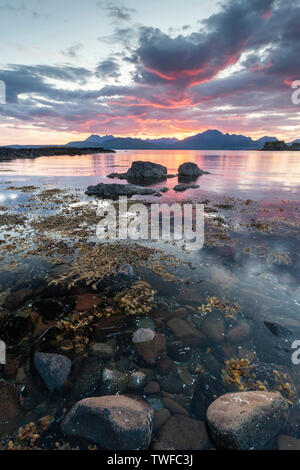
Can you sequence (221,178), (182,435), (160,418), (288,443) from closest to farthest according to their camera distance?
(288,443), (182,435), (160,418), (221,178)

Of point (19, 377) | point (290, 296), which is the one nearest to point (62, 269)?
point (19, 377)

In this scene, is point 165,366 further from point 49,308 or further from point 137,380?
point 49,308

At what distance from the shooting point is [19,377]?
587cm

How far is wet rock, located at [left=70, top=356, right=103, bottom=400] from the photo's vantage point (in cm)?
559

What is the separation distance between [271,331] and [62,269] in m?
10.1

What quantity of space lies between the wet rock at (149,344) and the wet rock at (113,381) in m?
0.87

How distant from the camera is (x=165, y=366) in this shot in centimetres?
636

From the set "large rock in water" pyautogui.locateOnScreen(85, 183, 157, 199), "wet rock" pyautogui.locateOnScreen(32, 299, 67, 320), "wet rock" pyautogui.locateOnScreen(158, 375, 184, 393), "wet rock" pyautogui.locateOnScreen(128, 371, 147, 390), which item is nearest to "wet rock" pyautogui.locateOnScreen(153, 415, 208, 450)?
"wet rock" pyautogui.locateOnScreen(158, 375, 184, 393)

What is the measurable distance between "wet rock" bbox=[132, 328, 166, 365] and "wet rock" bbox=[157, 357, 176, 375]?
0.19 metres

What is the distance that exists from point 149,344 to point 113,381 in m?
1.59

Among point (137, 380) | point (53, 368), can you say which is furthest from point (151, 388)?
point (53, 368)

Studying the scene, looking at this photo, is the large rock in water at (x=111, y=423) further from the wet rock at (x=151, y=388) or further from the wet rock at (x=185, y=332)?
the wet rock at (x=185, y=332)

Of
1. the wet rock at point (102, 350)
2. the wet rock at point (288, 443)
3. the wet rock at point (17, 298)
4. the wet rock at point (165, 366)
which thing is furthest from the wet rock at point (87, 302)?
the wet rock at point (288, 443)
